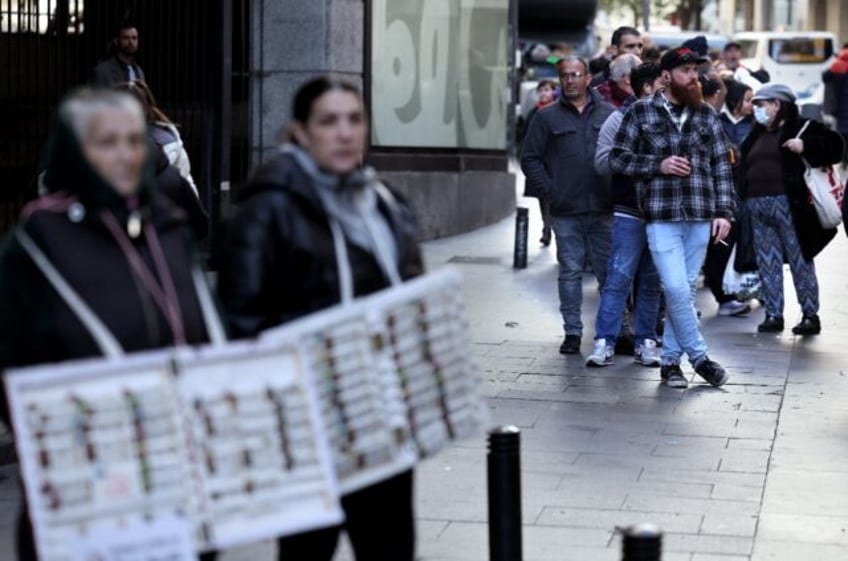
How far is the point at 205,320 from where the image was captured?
13.8ft

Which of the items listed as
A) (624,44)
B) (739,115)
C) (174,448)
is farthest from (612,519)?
(739,115)

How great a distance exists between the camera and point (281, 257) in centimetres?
443

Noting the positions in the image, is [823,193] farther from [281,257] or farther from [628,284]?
[281,257]

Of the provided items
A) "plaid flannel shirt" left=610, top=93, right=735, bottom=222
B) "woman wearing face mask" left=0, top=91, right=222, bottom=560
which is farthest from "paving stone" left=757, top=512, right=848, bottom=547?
"woman wearing face mask" left=0, top=91, right=222, bottom=560

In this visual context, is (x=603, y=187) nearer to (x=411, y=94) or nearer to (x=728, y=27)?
(x=411, y=94)

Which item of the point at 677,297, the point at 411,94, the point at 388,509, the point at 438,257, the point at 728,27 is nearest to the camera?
the point at 388,509

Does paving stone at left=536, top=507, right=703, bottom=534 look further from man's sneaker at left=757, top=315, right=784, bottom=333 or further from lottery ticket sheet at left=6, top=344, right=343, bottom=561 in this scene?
man's sneaker at left=757, top=315, right=784, bottom=333

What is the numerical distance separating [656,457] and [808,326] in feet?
13.9

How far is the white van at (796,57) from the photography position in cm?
3841

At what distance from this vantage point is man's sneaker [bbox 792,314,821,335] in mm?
11984

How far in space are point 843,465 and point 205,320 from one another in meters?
4.52

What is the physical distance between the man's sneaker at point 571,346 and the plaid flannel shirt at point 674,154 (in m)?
1.48

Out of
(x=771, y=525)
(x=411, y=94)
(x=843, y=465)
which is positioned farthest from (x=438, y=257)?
(x=771, y=525)

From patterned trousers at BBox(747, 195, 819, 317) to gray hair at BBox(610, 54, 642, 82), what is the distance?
52.5 inches
